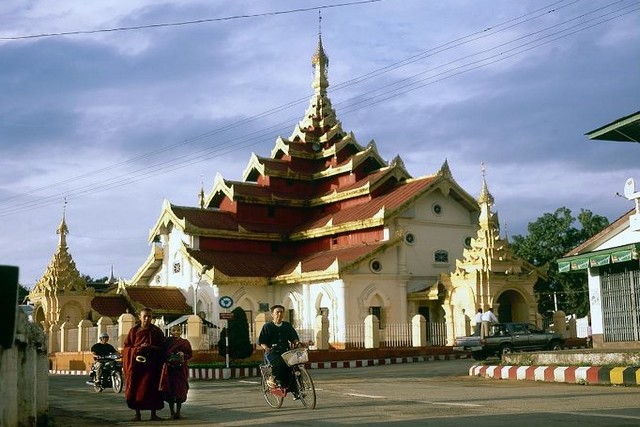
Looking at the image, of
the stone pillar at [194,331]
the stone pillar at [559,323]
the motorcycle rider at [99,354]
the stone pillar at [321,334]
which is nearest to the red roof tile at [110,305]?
the stone pillar at [194,331]

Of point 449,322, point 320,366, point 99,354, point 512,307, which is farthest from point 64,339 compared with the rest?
point 512,307

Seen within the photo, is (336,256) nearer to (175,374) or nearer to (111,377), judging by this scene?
(111,377)

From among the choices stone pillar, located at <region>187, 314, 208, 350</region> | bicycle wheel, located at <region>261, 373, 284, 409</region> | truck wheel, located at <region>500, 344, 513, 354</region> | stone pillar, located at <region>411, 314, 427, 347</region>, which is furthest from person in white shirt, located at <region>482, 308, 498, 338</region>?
bicycle wheel, located at <region>261, 373, 284, 409</region>

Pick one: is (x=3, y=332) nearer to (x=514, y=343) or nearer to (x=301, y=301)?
(x=514, y=343)

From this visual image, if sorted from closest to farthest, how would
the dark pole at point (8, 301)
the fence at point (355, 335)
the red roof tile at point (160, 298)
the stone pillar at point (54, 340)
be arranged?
the dark pole at point (8, 301)
the fence at point (355, 335)
the stone pillar at point (54, 340)
the red roof tile at point (160, 298)

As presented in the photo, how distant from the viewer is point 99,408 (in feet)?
43.3

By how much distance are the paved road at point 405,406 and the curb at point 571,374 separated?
1.21 feet

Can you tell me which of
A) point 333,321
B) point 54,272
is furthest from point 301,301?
point 54,272

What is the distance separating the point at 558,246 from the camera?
167 ft

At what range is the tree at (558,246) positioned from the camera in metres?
50.6

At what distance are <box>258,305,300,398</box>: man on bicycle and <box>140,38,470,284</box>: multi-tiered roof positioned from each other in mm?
21230

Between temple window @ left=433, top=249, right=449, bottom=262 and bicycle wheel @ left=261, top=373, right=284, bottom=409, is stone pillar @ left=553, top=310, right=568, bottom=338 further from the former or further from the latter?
bicycle wheel @ left=261, top=373, right=284, bottom=409

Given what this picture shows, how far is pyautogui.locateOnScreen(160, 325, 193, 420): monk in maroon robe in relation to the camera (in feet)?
36.0

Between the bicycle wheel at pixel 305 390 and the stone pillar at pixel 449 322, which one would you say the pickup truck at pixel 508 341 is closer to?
the stone pillar at pixel 449 322
